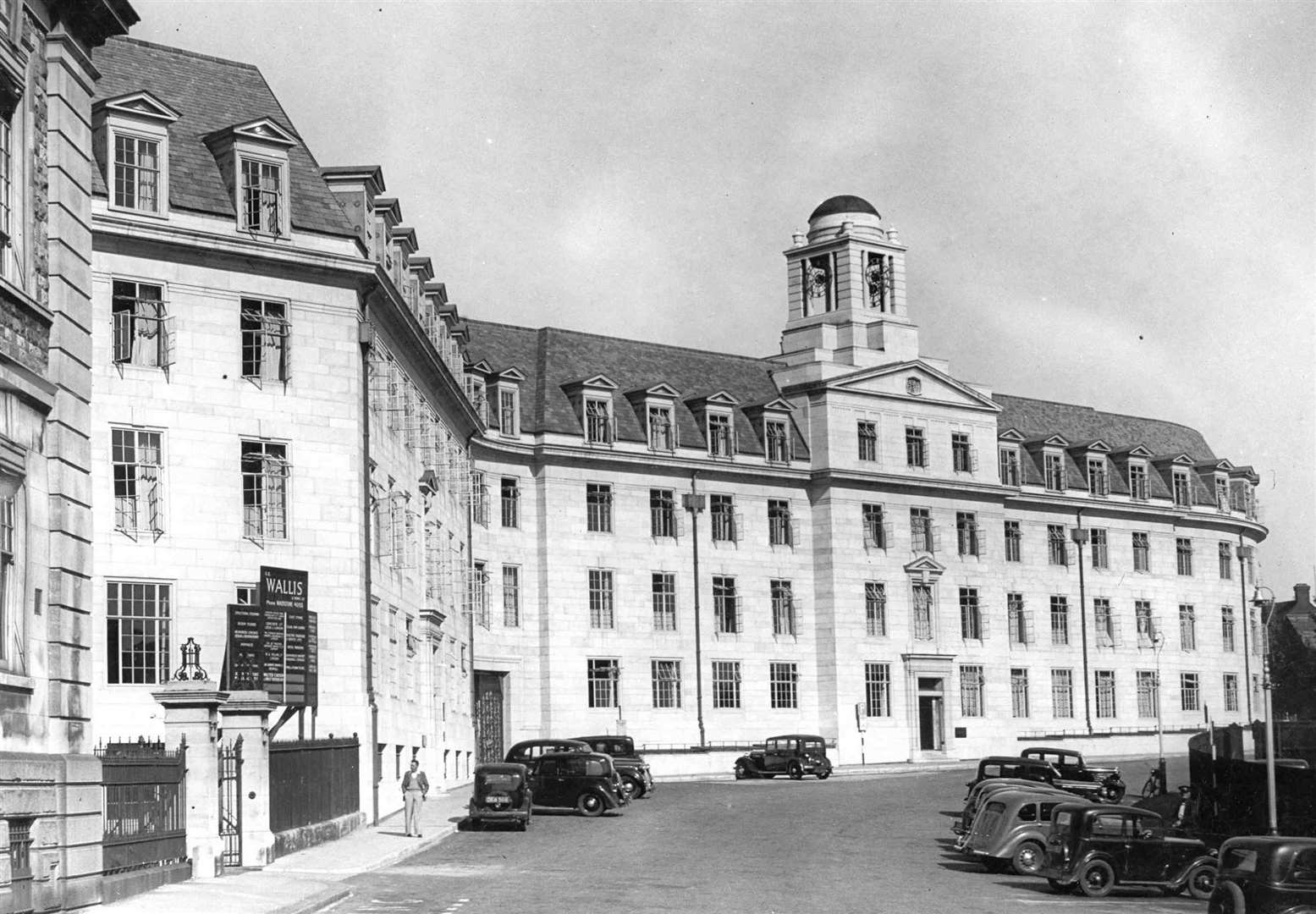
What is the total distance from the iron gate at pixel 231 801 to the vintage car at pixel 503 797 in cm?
1092

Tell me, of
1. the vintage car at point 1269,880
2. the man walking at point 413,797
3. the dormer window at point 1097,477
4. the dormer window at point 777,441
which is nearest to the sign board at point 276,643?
the man walking at point 413,797

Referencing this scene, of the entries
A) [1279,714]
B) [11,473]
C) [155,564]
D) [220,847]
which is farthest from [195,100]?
[1279,714]

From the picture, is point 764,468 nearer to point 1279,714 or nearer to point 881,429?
point 881,429

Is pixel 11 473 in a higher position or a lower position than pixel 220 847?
higher

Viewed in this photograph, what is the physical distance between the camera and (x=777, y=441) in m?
77.2

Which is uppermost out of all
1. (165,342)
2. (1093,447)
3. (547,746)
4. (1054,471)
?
(1093,447)

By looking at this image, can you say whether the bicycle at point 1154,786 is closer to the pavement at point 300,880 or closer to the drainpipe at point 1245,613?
the pavement at point 300,880

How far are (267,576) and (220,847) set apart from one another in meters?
7.79

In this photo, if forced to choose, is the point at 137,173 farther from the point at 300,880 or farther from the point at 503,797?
the point at 300,880

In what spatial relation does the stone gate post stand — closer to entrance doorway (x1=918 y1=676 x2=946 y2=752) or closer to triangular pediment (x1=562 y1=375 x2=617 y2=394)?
triangular pediment (x1=562 y1=375 x2=617 y2=394)

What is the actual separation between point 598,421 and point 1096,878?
4324 centimetres

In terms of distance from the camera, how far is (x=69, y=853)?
2252 centimetres

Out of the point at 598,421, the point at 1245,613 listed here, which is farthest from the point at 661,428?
the point at 1245,613

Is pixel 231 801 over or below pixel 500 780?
over
